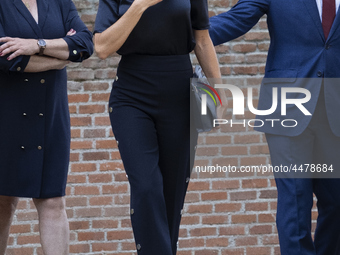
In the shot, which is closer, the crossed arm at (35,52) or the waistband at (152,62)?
the waistband at (152,62)

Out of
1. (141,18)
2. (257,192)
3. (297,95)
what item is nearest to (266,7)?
(297,95)

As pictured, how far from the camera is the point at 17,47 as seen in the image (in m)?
2.83

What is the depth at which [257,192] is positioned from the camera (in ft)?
13.7

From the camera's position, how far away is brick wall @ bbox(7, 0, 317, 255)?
4039mm

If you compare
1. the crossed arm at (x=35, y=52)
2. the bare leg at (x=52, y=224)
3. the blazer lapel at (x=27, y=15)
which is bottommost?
the bare leg at (x=52, y=224)

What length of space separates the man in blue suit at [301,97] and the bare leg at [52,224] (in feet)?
3.50

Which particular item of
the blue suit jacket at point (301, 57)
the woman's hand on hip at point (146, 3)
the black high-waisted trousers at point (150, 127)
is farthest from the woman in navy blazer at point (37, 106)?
the blue suit jacket at point (301, 57)

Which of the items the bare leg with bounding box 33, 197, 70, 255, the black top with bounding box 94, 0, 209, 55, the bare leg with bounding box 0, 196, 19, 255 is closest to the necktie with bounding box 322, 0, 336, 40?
the black top with bounding box 94, 0, 209, 55

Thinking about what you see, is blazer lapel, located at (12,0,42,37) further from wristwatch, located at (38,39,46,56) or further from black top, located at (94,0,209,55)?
black top, located at (94,0,209,55)

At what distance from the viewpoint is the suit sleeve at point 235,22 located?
9.87 ft

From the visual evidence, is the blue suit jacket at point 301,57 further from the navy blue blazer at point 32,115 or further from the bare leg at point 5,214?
the bare leg at point 5,214

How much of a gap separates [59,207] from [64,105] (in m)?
0.51

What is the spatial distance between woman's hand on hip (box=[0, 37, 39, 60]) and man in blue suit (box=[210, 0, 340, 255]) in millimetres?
1070

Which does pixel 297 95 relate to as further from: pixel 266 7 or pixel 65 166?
pixel 65 166
